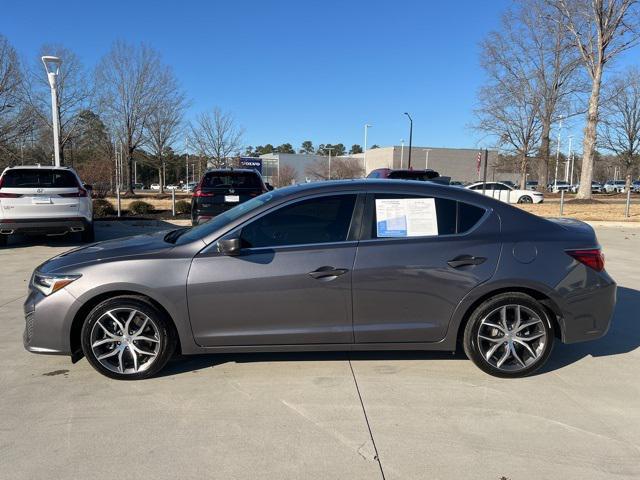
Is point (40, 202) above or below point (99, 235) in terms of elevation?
above

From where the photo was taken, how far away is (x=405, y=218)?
410 cm

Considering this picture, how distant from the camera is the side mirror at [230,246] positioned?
3.79 metres

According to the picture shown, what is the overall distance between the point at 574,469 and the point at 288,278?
224cm

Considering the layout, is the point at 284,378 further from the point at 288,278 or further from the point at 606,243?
the point at 606,243

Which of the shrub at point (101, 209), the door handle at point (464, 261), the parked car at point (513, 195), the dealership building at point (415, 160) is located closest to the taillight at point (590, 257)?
the door handle at point (464, 261)

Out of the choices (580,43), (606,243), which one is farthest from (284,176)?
(606,243)

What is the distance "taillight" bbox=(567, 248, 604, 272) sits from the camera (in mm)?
4105

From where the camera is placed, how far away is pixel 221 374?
13.6 ft

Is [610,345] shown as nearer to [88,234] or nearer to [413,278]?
[413,278]

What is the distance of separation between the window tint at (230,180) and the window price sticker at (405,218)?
22.5 feet

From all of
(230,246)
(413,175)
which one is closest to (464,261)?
(230,246)

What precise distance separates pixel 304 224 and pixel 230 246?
64 centimetres

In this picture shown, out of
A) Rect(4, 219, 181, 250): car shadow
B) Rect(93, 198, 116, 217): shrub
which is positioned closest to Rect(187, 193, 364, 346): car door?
Rect(4, 219, 181, 250): car shadow

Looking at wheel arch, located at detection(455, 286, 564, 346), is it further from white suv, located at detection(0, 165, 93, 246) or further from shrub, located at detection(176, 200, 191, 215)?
shrub, located at detection(176, 200, 191, 215)
